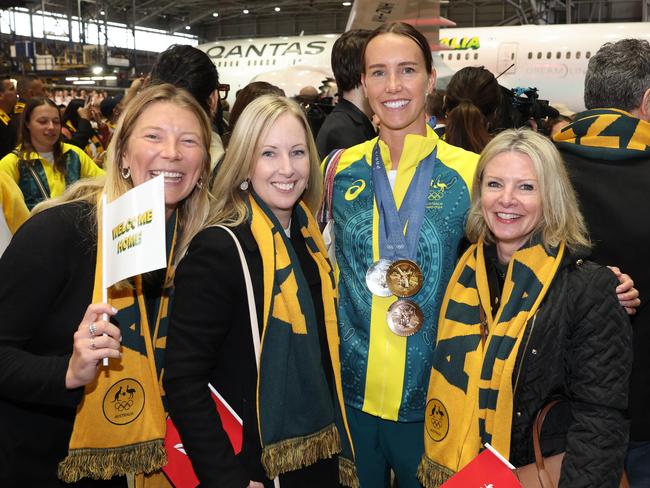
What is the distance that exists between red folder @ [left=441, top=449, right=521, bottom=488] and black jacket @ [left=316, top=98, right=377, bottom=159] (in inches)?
89.8

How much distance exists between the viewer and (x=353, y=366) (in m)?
2.25

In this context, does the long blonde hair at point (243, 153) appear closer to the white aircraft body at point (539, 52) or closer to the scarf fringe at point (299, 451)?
the scarf fringe at point (299, 451)

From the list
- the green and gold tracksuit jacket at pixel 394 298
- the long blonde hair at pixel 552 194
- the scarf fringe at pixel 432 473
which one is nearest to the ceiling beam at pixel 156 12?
the green and gold tracksuit jacket at pixel 394 298

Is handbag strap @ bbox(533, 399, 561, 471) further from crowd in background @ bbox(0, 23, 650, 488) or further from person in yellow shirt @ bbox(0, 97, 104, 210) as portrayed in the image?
person in yellow shirt @ bbox(0, 97, 104, 210)

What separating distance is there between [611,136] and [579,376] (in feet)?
2.75

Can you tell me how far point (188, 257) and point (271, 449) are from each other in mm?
578

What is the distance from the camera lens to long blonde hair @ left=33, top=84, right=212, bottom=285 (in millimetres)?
1865

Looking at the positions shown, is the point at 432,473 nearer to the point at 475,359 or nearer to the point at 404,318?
the point at 475,359

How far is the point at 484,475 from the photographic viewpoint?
1.74 meters

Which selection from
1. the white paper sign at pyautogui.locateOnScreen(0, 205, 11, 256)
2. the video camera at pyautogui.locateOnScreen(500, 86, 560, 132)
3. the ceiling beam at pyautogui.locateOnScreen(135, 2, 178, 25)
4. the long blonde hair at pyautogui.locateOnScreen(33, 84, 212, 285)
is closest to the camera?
the long blonde hair at pyautogui.locateOnScreen(33, 84, 212, 285)

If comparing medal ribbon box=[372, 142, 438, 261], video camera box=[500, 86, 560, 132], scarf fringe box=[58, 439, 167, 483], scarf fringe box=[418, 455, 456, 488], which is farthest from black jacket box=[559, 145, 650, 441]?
video camera box=[500, 86, 560, 132]

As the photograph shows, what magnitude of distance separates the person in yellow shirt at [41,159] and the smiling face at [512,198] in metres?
3.45

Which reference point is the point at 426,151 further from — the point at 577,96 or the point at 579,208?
the point at 577,96

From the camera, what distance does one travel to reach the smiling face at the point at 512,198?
1967 mm
